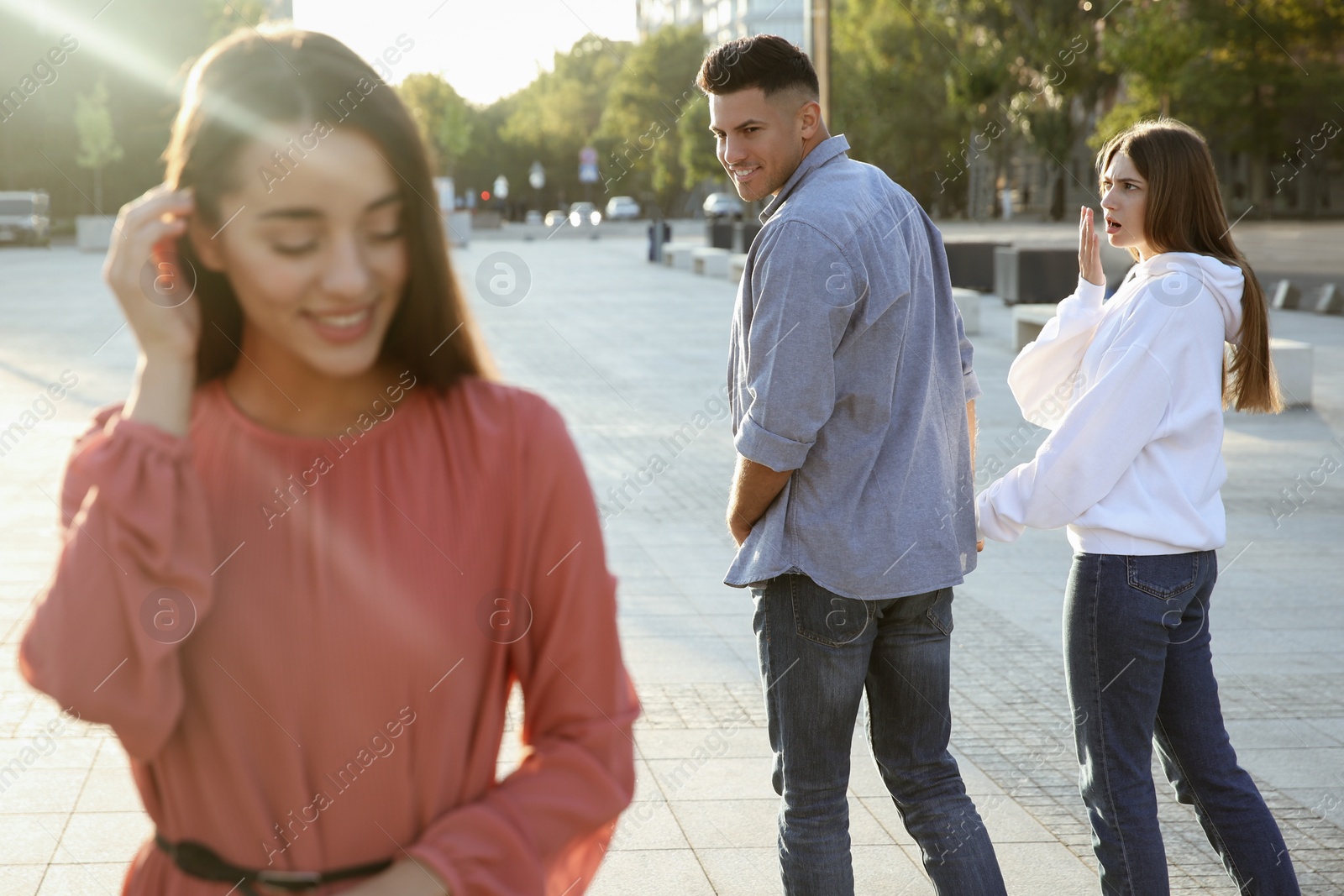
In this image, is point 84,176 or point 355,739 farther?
point 84,176

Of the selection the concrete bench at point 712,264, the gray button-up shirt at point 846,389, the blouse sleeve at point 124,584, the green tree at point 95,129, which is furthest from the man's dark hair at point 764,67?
the green tree at point 95,129

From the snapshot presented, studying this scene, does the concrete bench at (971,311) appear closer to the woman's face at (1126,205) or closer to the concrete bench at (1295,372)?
the concrete bench at (1295,372)

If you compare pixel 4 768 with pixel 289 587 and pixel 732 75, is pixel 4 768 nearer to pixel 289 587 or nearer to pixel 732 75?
pixel 732 75

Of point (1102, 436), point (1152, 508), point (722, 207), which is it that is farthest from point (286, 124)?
point (722, 207)

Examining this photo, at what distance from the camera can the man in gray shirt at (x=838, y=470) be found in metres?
2.52

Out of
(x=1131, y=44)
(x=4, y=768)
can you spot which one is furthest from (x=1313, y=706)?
(x=1131, y=44)

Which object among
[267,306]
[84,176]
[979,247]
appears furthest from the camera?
[84,176]

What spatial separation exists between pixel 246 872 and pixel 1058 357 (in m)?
2.24

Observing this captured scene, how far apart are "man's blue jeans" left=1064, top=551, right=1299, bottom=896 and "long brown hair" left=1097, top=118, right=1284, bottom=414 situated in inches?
20.8

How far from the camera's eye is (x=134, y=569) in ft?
4.10

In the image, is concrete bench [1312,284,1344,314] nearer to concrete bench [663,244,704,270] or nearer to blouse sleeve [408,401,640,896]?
concrete bench [663,244,704,270]

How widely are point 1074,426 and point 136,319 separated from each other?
6.53 ft

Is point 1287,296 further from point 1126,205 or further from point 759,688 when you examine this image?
point 1126,205

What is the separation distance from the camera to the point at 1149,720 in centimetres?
282
